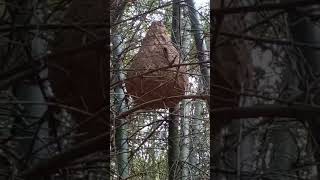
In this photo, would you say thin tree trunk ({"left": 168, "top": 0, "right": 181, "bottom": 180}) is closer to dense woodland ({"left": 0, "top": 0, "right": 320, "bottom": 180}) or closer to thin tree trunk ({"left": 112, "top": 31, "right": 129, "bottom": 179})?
thin tree trunk ({"left": 112, "top": 31, "right": 129, "bottom": 179})

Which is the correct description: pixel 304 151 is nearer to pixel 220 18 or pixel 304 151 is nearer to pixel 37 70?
pixel 220 18

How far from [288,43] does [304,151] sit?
20 cm

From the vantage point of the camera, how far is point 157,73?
1.49m

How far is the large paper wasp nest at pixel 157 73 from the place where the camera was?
1.45m

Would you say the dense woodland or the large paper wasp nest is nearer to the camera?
the dense woodland

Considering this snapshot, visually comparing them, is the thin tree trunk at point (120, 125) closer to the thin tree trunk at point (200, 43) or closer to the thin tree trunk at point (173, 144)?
the thin tree trunk at point (173, 144)

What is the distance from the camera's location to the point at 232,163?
3.31 feet

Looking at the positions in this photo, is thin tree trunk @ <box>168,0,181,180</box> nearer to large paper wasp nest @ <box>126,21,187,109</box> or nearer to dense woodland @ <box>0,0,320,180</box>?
large paper wasp nest @ <box>126,21,187,109</box>

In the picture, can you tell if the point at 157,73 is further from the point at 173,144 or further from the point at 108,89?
the point at 108,89

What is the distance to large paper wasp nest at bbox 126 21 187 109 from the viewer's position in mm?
1454

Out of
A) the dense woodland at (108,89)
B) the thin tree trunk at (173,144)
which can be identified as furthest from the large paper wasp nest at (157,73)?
the dense woodland at (108,89)

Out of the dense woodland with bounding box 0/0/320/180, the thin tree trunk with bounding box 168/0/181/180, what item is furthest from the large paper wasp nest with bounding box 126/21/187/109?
the dense woodland with bounding box 0/0/320/180

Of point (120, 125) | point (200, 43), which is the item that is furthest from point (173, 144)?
point (200, 43)

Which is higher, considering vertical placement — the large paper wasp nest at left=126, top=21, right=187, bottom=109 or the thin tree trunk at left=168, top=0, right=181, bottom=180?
the large paper wasp nest at left=126, top=21, right=187, bottom=109
